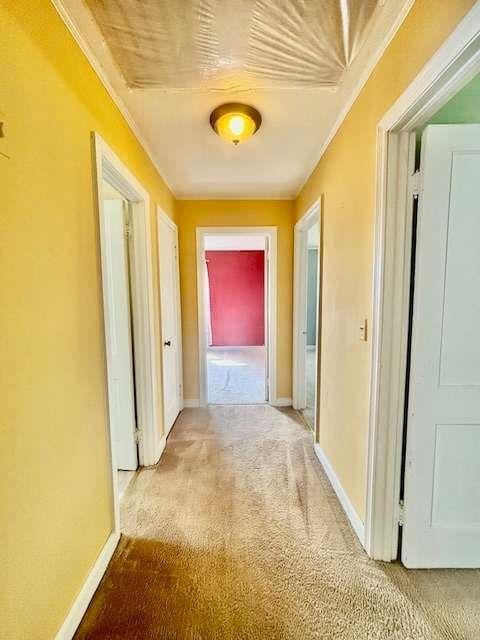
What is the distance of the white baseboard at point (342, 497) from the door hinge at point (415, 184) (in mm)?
1628

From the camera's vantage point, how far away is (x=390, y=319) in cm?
133

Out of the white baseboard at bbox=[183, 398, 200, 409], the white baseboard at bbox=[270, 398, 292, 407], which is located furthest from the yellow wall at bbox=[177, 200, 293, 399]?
the white baseboard at bbox=[270, 398, 292, 407]

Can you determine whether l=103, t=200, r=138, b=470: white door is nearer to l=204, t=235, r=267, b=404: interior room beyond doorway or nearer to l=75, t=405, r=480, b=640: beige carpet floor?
l=75, t=405, r=480, b=640: beige carpet floor

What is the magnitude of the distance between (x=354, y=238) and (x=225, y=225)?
1.86 meters

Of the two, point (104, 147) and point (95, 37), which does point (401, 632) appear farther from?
point (95, 37)

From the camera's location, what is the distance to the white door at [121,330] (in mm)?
2078

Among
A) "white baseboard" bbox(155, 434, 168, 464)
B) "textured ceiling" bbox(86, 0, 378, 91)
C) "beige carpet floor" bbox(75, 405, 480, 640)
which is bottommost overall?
"beige carpet floor" bbox(75, 405, 480, 640)

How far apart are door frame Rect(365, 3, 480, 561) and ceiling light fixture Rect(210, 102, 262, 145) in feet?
2.42

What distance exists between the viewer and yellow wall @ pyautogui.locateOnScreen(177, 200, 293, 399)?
3234 millimetres

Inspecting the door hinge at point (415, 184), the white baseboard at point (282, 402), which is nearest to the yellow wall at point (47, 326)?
the door hinge at point (415, 184)

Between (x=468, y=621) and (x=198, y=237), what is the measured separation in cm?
327

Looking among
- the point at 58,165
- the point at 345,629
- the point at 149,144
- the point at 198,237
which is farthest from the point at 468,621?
the point at 198,237

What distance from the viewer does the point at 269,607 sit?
1233 mm

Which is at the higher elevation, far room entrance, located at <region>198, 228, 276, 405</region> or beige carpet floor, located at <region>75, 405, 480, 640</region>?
far room entrance, located at <region>198, 228, 276, 405</region>
